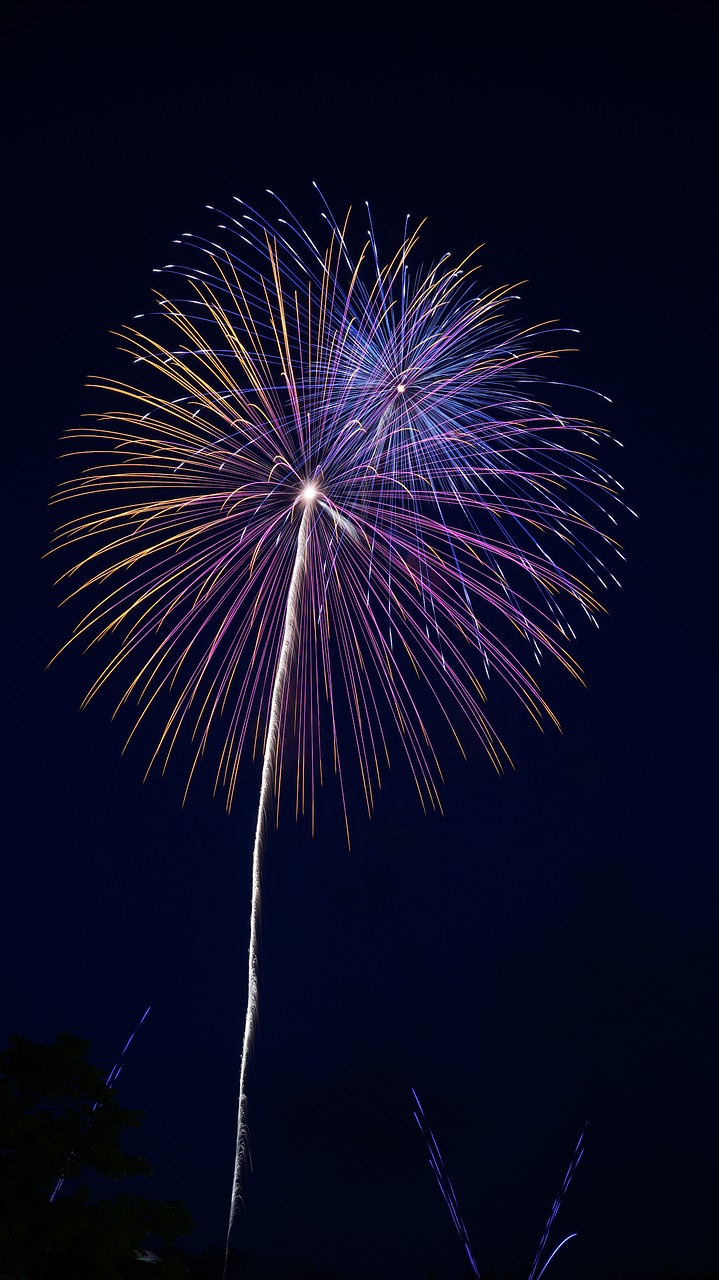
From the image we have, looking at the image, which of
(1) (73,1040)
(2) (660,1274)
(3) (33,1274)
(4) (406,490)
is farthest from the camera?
(2) (660,1274)

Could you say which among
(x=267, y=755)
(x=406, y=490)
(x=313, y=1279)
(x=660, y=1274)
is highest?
(x=406, y=490)

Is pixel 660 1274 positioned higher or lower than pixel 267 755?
lower

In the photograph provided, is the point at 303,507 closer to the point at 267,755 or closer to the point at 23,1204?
the point at 267,755

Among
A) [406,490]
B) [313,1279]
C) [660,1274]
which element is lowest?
[660,1274]

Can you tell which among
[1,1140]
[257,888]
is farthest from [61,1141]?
[257,888]

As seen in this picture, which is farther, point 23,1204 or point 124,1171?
point 124,1171

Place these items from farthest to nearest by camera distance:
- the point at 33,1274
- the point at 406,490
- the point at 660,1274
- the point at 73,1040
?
the point at 660,1274 < the point at 73,1040 < the point at 406,490 < the point at 33,1274

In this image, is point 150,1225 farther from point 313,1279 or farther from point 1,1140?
point 313,1279

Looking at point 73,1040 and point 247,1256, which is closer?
point 73,1040

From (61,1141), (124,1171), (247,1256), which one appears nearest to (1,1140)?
(61,1141)
